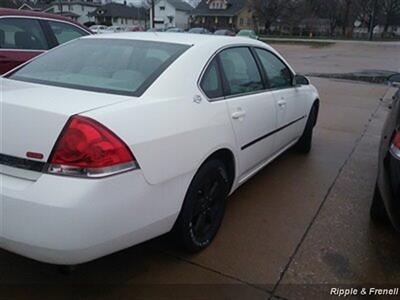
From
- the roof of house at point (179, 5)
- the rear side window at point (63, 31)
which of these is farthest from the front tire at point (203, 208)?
the roof of house at point (179, 5)

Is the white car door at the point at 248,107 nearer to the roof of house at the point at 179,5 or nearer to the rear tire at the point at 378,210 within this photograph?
the rear tire at the point at 378,210

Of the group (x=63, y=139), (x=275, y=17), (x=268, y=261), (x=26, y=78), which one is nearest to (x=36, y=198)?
(x=63, y=139)

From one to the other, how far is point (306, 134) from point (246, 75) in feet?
6.59

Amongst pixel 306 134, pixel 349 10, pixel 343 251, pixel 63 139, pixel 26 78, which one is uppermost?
pixel 349 10

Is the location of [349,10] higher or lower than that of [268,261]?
higher

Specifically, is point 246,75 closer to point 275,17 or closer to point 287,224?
point 287,224

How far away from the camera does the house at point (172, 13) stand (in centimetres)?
7962

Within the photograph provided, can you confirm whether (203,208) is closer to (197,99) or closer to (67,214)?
(197,99)

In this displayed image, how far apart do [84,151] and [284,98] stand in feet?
8.57

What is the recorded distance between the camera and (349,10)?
207 feet

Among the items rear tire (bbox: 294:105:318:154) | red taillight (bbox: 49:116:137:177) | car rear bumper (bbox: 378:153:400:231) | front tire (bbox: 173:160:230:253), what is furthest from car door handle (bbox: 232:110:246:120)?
rear tire (bbox: 294:105:318:154)

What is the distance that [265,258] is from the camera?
2953mm

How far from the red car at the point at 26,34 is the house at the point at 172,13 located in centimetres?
7500

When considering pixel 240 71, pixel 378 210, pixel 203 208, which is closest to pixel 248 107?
pixel 240 71
